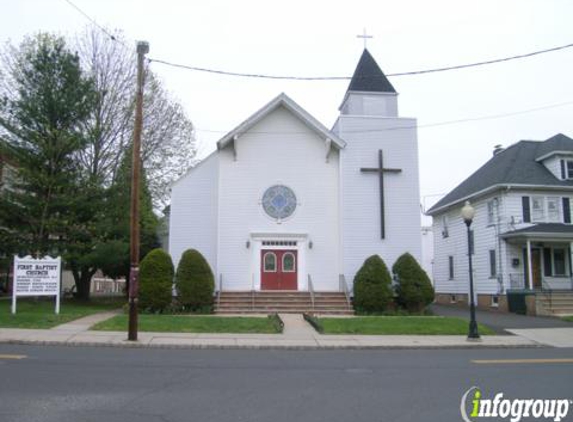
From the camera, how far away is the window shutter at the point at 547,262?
101ft

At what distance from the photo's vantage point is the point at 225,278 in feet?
88.4

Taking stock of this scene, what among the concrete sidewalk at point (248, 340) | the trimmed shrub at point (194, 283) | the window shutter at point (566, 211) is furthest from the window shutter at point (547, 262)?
the trimmed shrub at point (194, 283)

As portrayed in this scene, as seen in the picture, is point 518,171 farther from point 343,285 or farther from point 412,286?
point 343,285

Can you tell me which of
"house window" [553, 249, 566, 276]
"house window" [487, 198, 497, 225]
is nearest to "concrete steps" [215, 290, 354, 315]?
"house window" [487, 198, 497, 225]

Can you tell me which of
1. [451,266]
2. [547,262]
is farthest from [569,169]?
[451,266]

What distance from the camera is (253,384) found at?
964cm

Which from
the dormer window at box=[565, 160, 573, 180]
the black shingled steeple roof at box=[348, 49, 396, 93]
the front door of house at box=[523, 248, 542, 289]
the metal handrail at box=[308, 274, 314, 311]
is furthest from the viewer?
the dormer window at box=[565, 160, 573, 180]

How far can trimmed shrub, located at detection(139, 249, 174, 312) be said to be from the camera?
77.9 feet

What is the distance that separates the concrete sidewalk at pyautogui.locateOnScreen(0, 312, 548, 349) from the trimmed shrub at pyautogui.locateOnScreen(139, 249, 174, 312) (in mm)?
5405

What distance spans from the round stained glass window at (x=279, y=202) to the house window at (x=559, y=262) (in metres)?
15.3

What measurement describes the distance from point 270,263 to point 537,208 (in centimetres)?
1550

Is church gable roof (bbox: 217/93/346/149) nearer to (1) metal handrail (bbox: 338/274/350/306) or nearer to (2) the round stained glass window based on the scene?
(2) the round stained glass window

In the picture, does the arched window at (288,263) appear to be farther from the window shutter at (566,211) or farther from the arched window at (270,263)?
the window shutter at (566,211)

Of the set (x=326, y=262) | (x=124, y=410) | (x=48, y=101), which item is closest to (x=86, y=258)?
(x=48, y=101)
